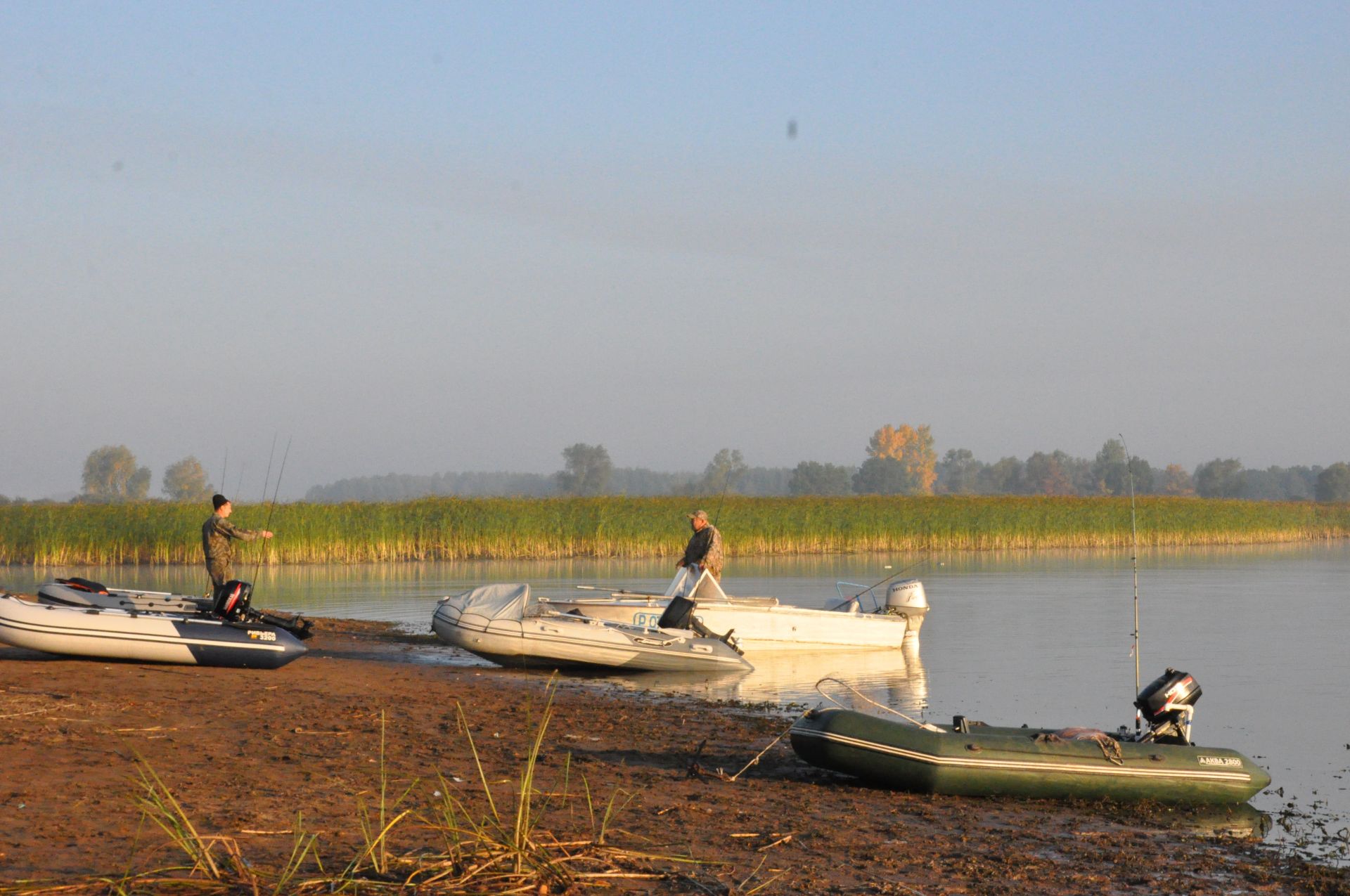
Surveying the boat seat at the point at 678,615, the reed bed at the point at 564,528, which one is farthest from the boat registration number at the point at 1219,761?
the reed bed at the point at 564,528

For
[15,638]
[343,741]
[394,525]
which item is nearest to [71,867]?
[343,741]

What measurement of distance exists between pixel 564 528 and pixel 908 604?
19.5 metres

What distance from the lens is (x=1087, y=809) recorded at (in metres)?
8.29

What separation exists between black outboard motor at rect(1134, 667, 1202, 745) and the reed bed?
18.8 metres

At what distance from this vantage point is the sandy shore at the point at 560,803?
618 cm

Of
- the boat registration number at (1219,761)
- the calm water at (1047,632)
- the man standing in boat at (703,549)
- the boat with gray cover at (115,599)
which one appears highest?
the man standing in boat at (703,549)

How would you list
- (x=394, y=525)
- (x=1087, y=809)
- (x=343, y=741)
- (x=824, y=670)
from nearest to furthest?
(x=1087, y=809) < (x=343, y=741) < (x=824, y=670) < (x=394, y=525)

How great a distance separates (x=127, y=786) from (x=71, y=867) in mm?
1585

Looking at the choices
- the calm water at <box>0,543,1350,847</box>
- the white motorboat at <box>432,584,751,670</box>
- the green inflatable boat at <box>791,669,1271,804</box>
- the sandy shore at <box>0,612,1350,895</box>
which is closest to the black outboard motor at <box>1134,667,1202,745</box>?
the green inflatable boat at <box>791,669,1271,804</box>

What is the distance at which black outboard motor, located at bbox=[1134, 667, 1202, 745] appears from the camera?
912 cm

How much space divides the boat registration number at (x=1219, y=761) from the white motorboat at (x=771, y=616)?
7.37m

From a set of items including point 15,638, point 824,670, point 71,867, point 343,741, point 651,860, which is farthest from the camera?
point 824,670

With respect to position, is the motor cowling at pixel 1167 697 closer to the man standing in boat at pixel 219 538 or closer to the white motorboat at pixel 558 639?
the white motorboat at pixel 558 639

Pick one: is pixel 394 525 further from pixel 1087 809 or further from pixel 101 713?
pixel 1087 809
